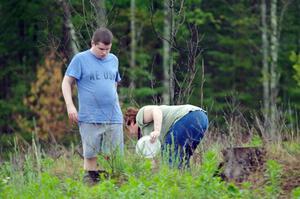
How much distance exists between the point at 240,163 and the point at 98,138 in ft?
5.98

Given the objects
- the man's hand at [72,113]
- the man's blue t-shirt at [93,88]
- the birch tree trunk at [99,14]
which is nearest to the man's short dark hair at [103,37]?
the man's blue t-shirt at [93,88]

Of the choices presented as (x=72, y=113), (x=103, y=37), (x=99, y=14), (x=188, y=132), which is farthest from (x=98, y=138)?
(x=99, y=14)

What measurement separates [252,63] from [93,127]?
2693 centimetres

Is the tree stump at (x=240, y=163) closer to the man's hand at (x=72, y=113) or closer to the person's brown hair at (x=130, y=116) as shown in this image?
the person's brown hair at (x=130, y=116)

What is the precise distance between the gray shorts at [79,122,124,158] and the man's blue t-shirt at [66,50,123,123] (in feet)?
0.22

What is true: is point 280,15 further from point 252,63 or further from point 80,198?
point 80,198

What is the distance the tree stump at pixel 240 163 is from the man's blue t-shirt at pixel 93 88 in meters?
1.59

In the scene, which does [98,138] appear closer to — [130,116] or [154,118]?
[130,116]

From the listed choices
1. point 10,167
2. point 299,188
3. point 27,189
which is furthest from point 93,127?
point 299,188

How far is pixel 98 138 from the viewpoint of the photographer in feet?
36.9

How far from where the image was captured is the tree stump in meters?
9.91

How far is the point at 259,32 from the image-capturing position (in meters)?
37.8

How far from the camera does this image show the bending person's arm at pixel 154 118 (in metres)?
10.8

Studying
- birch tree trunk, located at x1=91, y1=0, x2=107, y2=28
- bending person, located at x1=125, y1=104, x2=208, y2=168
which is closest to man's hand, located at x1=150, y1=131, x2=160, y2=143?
bending person, located at x1=125, y1=104, x2=208, y2=168
